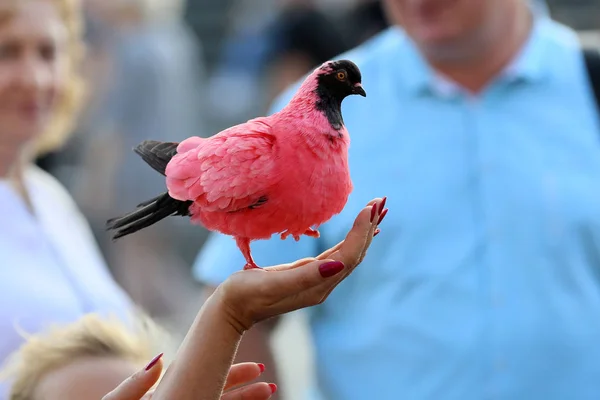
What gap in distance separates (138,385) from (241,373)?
0.22m

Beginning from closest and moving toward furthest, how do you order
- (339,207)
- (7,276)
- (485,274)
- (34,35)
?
1. (339,207)
2. (7,276)
3. (485,274)
4. (34,35)

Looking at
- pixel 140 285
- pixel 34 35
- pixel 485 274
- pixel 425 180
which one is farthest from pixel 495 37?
pixel 140 285

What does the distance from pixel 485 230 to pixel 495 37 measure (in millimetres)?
698

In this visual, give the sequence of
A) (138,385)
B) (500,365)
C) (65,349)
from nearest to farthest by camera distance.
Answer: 1. (138,385)
2. (65,349)
3. (500,365)

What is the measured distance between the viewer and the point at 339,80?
166 cm

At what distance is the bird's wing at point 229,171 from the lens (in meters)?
1.65

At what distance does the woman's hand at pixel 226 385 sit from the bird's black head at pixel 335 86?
0.57m

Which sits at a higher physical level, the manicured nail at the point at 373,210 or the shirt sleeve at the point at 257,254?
the manicured nail at the point at 373,210

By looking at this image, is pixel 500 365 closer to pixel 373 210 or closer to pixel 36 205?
pixel 373 210

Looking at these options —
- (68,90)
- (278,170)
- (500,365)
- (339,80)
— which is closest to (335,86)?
(339,80)

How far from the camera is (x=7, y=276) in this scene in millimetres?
2684

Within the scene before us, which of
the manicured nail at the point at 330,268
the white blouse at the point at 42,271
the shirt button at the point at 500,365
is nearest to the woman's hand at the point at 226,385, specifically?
the manicured nail at the point at 330,268

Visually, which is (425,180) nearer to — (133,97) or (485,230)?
(485,230)

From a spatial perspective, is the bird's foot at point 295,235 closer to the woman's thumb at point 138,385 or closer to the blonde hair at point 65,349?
the woman's thumb at point 138,385
